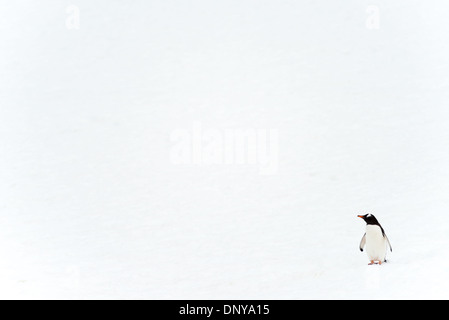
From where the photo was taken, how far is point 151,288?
843 cm

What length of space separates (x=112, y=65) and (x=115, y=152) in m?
4.79

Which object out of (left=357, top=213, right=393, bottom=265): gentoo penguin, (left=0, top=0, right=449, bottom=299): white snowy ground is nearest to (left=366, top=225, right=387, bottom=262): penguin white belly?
(left=357, top=213, right=393, bottom=265): gentoo penguin

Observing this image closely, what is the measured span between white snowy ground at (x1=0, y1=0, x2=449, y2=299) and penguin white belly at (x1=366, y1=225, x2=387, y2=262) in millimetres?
254

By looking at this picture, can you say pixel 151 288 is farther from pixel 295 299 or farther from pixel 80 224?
pixel 80 224

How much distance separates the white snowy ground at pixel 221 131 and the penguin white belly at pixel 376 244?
0.83 ft

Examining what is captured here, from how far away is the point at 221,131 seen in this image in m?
15.8

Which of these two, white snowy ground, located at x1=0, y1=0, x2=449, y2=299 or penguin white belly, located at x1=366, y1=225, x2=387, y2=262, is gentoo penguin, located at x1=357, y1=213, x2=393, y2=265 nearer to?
penguin white belly, located at x1=366, y1=225, x2=387, y2=262

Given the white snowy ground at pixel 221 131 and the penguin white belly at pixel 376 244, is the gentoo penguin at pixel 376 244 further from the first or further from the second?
the white snowy ground at pixel 221 131

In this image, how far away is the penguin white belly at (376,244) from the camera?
7.46 m

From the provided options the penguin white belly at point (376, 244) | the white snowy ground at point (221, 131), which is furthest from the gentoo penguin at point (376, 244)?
the white snowy ground at point (221, 131)

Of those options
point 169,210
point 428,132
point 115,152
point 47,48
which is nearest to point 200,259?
point 169,210

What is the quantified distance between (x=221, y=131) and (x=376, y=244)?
8845 millimetres

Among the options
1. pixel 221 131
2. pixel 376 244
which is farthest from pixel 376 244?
pixel 221 131

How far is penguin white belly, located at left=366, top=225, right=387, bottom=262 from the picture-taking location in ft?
24.5
